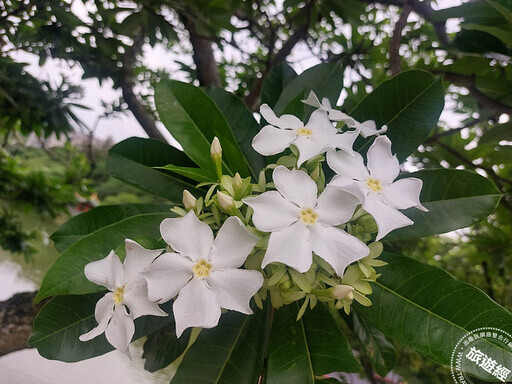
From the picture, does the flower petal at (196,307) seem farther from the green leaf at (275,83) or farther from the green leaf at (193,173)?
the green leaf at (275,83)

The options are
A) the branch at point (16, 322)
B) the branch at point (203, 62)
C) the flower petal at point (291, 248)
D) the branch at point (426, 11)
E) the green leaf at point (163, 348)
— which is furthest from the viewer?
the branch at point (203, 62)

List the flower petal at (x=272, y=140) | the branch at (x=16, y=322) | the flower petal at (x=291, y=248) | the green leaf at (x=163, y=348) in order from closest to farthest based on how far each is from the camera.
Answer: the flower petal at (x=291, y=248)
the flower petal at (x=272, y=140)
the green leaf at (x=163, y=348)
the branch at (x=16, y=322)

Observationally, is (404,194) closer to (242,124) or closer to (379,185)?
(379,185)

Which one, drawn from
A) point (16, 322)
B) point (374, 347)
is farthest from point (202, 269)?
point (16, 322)

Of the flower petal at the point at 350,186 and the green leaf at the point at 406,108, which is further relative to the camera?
the green leaf at the point at 406,108

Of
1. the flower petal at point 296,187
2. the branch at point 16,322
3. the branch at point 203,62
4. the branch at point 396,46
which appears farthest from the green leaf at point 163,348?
the branch at point 203,62

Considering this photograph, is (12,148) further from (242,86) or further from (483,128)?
(483,128)

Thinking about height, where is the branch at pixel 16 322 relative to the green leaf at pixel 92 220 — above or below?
below

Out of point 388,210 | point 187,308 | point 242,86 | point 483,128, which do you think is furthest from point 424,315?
point 242,86
